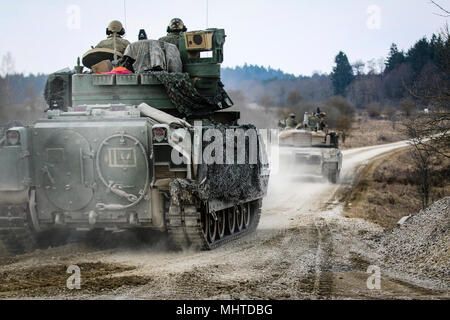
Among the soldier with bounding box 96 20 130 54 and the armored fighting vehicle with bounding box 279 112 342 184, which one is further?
the armored fighting vehicle with bounding box 279 112 342 184

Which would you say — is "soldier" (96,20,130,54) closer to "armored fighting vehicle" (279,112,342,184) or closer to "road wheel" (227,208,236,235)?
"road wheel" (227,208,236,235)

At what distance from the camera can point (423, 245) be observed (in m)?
9.40

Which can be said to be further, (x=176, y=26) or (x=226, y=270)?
(x=176, y=26)

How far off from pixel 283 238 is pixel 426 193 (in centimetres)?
995

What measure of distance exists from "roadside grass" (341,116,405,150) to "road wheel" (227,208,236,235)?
3754cm

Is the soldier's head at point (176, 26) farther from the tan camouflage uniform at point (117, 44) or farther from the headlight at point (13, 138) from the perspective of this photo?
the headlight at point (13, 138)

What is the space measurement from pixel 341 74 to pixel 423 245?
27.1 m

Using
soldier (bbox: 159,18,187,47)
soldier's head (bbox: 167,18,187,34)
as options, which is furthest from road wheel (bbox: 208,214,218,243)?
soldier's head (bbox: 167,18,187,34)

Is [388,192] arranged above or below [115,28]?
below

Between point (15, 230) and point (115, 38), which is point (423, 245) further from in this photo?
point (115, 38)

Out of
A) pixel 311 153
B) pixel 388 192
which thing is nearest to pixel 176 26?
pixel 388 192

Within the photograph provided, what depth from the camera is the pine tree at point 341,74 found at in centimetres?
3388

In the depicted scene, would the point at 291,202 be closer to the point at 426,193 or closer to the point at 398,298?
the point at 426,193

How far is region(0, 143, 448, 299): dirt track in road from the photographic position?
6.81 meters
